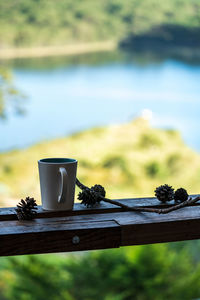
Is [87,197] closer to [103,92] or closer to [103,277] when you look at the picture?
[103,277]

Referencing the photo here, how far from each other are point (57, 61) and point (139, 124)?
103 cm

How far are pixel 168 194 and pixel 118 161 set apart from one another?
147 inches

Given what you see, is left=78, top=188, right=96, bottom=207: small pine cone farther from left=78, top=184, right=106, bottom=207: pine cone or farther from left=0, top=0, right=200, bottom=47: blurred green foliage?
left=0, top=0, right=200, bottom=47: blurred green foliage

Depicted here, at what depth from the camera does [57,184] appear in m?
0.59

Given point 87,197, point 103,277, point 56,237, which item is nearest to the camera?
point 56,237

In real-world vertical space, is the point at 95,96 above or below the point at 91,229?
above

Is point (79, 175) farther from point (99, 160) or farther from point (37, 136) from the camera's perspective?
point (37, 136)

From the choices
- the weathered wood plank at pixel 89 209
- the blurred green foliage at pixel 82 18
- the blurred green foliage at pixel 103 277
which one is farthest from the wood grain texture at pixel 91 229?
the blurred green foliage at pixel 82 18

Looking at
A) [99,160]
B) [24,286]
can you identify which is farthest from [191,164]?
[24,286]

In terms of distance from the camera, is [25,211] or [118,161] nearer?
[25,211]

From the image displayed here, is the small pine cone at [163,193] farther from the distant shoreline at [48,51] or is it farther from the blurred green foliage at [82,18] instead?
the blurred green foliage at [82,18]

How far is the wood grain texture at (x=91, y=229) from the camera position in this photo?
19.8 inches

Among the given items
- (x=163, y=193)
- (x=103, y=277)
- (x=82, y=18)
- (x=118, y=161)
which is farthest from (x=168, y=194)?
(x=82, y=18)

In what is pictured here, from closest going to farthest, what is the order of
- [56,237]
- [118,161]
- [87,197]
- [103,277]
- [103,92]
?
[56,237], [87,197], [103,277], [103,92], [118,161]
